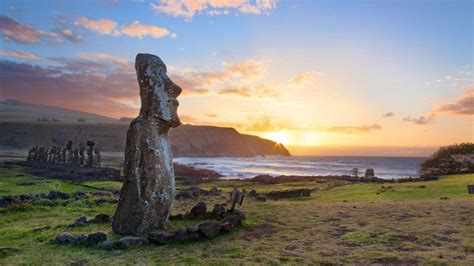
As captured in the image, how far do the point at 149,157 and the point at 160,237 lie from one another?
324 centimetres

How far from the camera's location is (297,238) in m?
13.3

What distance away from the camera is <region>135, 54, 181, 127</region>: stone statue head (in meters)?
15.1

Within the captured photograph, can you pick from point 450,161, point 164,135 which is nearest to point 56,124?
point 450,161

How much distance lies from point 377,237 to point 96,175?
3541 cm

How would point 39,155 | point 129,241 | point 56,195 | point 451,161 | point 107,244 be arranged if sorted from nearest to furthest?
point 107,244 < point 129,241 < point 56,195 < point 451,161 < point 39,155

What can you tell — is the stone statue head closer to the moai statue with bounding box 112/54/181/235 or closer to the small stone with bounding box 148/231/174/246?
the moai statue with bounding box 112/54/181/235

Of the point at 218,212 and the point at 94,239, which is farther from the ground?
the point at 218,212

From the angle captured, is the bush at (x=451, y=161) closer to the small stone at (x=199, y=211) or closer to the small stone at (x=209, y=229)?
the small stone at (x=199, y=211)

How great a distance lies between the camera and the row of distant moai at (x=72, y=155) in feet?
173

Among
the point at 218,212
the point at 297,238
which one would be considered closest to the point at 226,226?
the point at 297,238

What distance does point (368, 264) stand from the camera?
1016 centimetres

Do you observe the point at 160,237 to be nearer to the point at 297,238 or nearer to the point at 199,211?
the point at 297,238

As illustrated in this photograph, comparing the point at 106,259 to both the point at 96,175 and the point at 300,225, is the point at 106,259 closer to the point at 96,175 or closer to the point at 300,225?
the point at 300,225

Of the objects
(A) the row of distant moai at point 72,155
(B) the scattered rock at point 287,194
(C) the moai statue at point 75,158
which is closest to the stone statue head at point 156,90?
(B) the scattered rock at point 287,194
